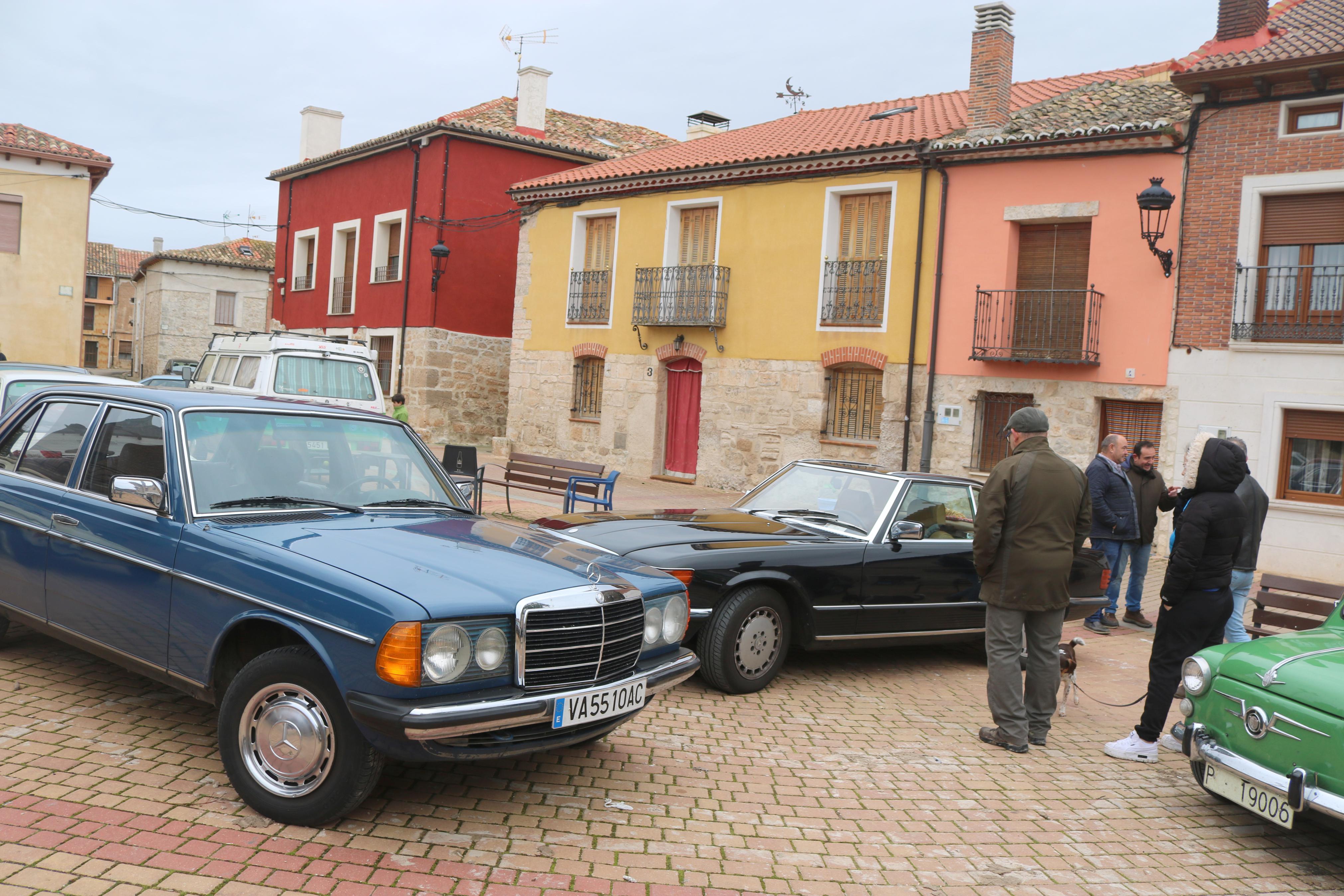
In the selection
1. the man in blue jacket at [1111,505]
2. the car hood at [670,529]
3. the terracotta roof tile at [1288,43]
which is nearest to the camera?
the car hood at [670,529]

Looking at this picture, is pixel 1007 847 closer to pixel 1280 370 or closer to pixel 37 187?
pixel 1280 370

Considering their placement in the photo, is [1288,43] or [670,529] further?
[1288,43]

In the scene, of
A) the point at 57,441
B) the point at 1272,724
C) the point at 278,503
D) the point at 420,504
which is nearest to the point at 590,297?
the point at 57,441

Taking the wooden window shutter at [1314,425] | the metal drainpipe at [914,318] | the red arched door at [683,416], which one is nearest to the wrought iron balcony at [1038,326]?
the metal drainpipe at [914,318]

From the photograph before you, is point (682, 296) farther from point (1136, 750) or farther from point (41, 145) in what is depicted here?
point (41, 145)

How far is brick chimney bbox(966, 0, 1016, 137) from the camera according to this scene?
1738cm

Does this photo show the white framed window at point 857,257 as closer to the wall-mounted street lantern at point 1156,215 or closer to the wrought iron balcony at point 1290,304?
the wall-mounted street lantern at point 1156,215

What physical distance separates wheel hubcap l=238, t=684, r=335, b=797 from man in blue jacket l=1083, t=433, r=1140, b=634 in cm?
772

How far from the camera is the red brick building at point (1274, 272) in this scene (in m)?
13.5

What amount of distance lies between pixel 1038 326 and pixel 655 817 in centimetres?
1337

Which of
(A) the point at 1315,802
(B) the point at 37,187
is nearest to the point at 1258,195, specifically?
Result: (A) the point at 1315,802

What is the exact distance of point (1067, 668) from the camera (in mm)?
6613

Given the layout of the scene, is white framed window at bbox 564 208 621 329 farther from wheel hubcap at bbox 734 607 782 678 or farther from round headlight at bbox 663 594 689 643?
round headlight at bbox 663 594 689 643

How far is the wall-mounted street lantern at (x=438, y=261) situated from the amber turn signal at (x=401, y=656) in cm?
2257
